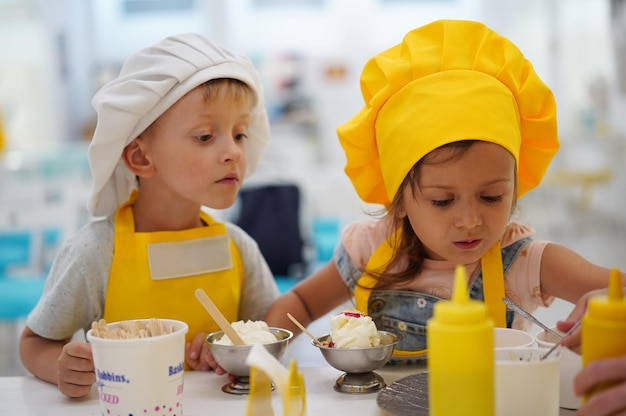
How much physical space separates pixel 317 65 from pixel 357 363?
473 cm

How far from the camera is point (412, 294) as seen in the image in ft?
4.43

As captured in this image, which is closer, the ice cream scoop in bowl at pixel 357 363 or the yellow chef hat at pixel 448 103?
the ice cream scoop in bowl at pixel 357 363

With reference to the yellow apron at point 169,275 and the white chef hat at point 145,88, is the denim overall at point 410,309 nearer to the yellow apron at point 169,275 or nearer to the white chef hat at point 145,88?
the yellow apron at point 169,275

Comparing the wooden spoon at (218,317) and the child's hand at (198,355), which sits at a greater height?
the wooden spoon at (218,317)

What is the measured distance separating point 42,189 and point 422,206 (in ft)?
11.4

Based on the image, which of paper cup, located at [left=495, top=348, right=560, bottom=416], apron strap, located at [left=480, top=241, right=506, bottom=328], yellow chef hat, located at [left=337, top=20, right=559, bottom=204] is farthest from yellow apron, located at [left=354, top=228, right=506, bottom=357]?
paper cup, located at [left=495, top=348, right=560, bottom=416]

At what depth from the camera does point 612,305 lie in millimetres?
727

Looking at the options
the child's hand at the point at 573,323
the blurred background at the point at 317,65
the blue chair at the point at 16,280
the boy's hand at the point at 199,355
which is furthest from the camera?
the blurred background at the point at 317,65

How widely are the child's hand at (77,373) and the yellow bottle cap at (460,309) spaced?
0.64 metres

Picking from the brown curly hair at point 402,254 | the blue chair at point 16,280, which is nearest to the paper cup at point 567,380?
the brown curly hair at point 402,254

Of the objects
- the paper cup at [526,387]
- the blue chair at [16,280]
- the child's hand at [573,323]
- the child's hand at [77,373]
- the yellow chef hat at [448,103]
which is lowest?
the blue chair at [16,280]

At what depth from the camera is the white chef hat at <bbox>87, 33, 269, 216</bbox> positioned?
4.48ft

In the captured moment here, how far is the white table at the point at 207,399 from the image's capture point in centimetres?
101

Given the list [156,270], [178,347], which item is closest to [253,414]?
[178,347]
